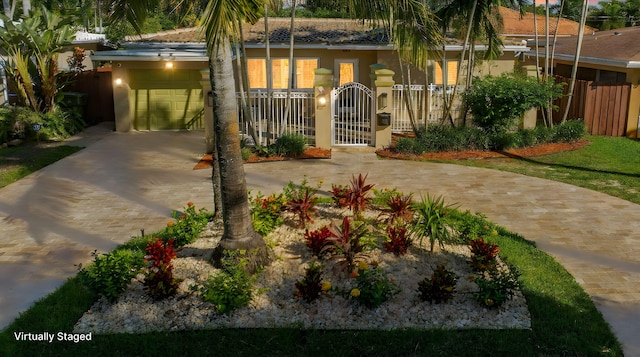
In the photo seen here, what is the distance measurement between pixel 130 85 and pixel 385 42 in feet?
27.3

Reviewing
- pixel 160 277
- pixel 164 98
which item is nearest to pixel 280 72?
pixel 164 98

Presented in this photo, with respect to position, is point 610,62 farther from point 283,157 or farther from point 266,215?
point 266,215

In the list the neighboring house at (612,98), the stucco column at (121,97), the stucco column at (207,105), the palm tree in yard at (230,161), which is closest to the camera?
the palm tree in yard at (230,161)

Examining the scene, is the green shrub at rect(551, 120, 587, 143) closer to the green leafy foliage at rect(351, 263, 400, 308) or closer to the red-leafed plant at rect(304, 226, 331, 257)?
the red-leafed plant at rect(304, 226, 331, 257)

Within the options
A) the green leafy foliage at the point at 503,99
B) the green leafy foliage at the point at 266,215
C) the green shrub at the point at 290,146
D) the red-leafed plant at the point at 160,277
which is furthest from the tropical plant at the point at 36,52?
the red-leafed plant at the point at 160,277

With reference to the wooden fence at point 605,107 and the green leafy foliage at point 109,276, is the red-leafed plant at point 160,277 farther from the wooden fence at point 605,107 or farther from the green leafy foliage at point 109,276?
the wooden fence at point 605,107

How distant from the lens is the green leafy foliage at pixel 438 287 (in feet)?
22.8

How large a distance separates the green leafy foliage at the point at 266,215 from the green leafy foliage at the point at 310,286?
1761mm

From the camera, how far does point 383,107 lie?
16906mm

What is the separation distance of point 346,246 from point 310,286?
0.81 m

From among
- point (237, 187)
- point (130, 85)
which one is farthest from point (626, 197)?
point (130, 85)

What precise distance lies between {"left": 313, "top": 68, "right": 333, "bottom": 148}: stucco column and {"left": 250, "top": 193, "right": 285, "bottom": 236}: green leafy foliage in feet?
24.2

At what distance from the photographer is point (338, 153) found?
16703 mm

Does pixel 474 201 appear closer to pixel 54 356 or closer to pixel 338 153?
pixel 338 153
